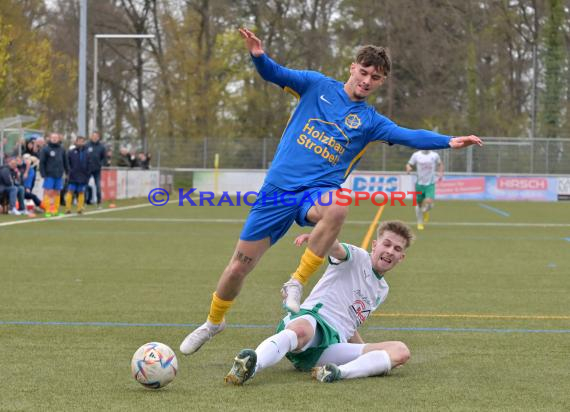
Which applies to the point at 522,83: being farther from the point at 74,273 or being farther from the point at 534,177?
the point at 74,273

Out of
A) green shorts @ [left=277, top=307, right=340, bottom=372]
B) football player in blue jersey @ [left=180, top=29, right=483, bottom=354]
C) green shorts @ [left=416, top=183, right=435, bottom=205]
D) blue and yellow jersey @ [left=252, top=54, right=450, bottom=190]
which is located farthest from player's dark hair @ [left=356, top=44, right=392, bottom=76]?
green shorts @ [left=416, top=183, right=435, bottom=205]

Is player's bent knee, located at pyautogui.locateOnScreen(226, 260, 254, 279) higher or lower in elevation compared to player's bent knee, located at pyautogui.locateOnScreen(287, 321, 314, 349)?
higher

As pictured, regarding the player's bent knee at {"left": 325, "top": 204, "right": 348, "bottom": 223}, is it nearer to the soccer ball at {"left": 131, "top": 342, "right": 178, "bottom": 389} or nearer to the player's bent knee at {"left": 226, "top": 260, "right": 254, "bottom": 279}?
the player's bent knee at {"left": 226, "top": 260, "right": 254, "bottom": 279}

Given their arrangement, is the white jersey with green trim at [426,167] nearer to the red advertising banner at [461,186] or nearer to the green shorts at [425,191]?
the green shorts at [425,191]

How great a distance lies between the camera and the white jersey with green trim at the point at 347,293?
250 inches

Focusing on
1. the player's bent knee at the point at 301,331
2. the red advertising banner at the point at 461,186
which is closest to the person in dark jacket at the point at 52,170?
the player's bent knee at the point at 301,331

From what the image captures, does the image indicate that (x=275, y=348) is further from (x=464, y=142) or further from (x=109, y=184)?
(x=109, y=184)

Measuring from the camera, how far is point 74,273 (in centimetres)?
1214

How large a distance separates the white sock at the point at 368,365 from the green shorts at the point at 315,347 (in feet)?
0.75

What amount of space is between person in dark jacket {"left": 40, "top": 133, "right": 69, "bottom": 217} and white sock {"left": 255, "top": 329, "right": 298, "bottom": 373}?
18575 millimetres

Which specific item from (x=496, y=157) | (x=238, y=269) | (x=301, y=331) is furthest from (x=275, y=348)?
(x=496, y=157)

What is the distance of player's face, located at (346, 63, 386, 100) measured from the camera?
6.86 meters

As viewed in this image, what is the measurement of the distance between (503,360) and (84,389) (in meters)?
2.76

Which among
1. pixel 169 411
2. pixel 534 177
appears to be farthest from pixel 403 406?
pixel 534 177
